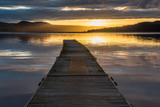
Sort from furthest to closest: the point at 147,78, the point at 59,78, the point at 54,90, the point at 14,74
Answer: the point at 14,74, the point at 147,78, the point at 59,78, the point at 54,90

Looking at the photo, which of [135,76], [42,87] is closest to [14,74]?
[42,87]

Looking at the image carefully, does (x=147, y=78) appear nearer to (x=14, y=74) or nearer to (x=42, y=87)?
(x=42, y=87)

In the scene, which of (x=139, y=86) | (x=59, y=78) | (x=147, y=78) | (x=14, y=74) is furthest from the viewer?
(x=14, y=74)

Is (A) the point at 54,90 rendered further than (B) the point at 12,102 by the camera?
No

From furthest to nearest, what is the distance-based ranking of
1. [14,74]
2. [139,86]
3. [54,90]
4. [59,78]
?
1. [14,74]
2. [139,86]
3. [59,78]
4. [54,90]

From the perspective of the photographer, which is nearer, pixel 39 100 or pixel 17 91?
pixel 39 100

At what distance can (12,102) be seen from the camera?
9.49 metres

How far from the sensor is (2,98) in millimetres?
9922

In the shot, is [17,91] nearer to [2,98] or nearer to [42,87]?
[2,98]

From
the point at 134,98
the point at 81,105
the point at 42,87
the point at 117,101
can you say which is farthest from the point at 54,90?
the point at 134,98

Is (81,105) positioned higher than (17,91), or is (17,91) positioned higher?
(81,105)

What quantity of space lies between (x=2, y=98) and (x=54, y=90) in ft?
10.8

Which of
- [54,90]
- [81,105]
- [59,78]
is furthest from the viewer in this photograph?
[59,78]

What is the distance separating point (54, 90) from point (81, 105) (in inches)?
79.7
